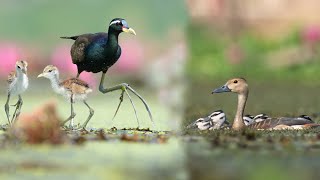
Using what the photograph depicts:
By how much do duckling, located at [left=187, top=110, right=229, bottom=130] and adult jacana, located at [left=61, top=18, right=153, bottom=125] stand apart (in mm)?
518

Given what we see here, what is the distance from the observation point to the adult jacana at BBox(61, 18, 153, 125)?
350 inches

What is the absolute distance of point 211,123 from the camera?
9.27 metres

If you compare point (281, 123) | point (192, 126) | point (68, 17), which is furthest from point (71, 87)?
point (68, 17)

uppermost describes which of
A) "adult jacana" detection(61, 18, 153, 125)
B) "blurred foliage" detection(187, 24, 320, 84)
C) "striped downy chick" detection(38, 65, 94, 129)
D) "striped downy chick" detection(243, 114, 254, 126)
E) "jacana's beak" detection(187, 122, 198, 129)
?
"adult jacana" detection(61, 18, 153, 125)

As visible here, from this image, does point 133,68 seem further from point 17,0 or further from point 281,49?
point 281,49

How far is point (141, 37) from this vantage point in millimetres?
10828

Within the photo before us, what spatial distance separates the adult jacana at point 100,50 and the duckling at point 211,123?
518 mm

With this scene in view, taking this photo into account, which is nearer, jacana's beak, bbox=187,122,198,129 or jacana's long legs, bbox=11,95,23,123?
jacana's long legs, bbox=11,95,23,123

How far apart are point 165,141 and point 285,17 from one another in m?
11.8

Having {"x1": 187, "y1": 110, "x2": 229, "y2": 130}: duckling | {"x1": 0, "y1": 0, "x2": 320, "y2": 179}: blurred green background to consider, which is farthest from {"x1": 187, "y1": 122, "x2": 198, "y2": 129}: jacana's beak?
{"x1": 0, "y1": 0, "x2": 320, "y2": 179}: blurred green background

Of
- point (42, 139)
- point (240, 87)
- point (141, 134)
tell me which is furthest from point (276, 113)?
point (42, 139)

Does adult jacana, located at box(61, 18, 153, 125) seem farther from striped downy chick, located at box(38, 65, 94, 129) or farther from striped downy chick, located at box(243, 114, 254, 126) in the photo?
striped downy chick, located at box(243, 114, 254, 126)

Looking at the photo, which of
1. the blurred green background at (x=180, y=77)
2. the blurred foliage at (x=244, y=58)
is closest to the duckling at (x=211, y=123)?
the blurred green background at (x=180, y=77)

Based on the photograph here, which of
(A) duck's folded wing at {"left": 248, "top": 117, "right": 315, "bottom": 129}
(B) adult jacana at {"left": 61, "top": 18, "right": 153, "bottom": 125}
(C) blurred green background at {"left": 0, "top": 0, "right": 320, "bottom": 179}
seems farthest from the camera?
(A) duck's folded wing at {"left": 248, "top": 117, "right": 315, "bottom": 129}
